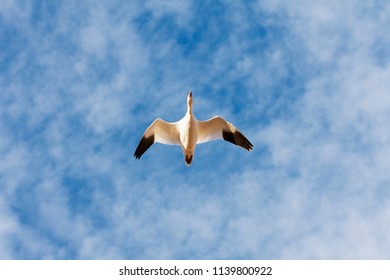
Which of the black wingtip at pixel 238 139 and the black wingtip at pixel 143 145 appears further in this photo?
the black wingtip at pixel 143 145

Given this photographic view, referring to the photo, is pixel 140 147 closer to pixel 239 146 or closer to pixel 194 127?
pixel 194 127

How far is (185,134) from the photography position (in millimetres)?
24531

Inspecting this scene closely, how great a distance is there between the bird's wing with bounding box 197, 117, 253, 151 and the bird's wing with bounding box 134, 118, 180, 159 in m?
1.06

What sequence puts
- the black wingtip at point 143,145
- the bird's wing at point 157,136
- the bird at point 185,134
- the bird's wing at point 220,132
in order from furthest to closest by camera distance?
the black wingtip at point 143,145 < the bird's wing at point 157,136 < the bird's wing at point 220,132 < the bird at point 185,134

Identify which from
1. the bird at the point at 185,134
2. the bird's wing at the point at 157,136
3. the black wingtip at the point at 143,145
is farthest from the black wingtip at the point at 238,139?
the black wingtip at the point at 143,145

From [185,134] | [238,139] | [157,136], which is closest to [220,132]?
[238,139]

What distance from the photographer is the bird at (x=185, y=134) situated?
973 inches

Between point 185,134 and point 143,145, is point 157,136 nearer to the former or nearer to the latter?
point 143,145

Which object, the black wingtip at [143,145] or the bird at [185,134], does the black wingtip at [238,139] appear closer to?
the bird at [185,134]

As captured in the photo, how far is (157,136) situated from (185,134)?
164cm

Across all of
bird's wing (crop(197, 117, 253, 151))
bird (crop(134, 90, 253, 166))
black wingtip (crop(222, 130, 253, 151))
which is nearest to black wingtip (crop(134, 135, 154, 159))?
bird (crop(134, 90, 253, 166))
